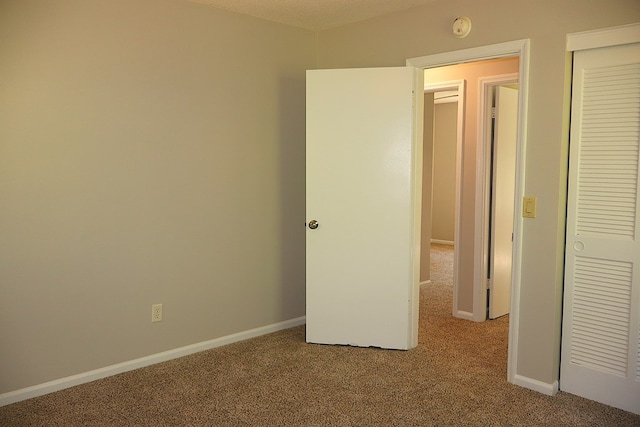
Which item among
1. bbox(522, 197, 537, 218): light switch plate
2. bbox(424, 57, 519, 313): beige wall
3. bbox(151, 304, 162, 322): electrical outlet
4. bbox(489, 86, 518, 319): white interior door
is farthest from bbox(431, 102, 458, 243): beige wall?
bbox(151, 304, 162, 322): electrical outlet

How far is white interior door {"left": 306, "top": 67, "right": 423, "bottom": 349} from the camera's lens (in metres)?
3.44

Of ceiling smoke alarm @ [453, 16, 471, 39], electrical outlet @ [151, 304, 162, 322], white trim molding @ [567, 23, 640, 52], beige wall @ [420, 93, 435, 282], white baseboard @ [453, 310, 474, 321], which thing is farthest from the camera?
beige wall @ [420, 93, 435, 282]

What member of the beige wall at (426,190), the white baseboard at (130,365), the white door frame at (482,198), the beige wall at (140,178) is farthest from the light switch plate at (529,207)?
the beige wall at (426,190)

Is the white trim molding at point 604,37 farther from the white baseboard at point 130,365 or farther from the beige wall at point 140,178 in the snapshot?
the white baseboard at point 130,365

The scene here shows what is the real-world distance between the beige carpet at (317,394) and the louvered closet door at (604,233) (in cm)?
22

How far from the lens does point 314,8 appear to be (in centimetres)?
346

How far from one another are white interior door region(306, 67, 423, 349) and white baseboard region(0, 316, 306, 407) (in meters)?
0.44

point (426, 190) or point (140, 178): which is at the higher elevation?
point (140, 178)

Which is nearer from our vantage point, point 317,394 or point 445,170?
point 317,394

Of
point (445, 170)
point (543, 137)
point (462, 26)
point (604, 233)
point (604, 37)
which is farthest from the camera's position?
point (445, 170)

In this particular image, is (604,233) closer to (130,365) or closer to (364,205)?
(364,205)

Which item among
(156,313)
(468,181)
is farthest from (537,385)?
(156,313)

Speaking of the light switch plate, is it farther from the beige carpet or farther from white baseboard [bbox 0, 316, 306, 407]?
white baseboard [bbox 0, 316, 306, 407]

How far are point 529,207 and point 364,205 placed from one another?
1.08 m
